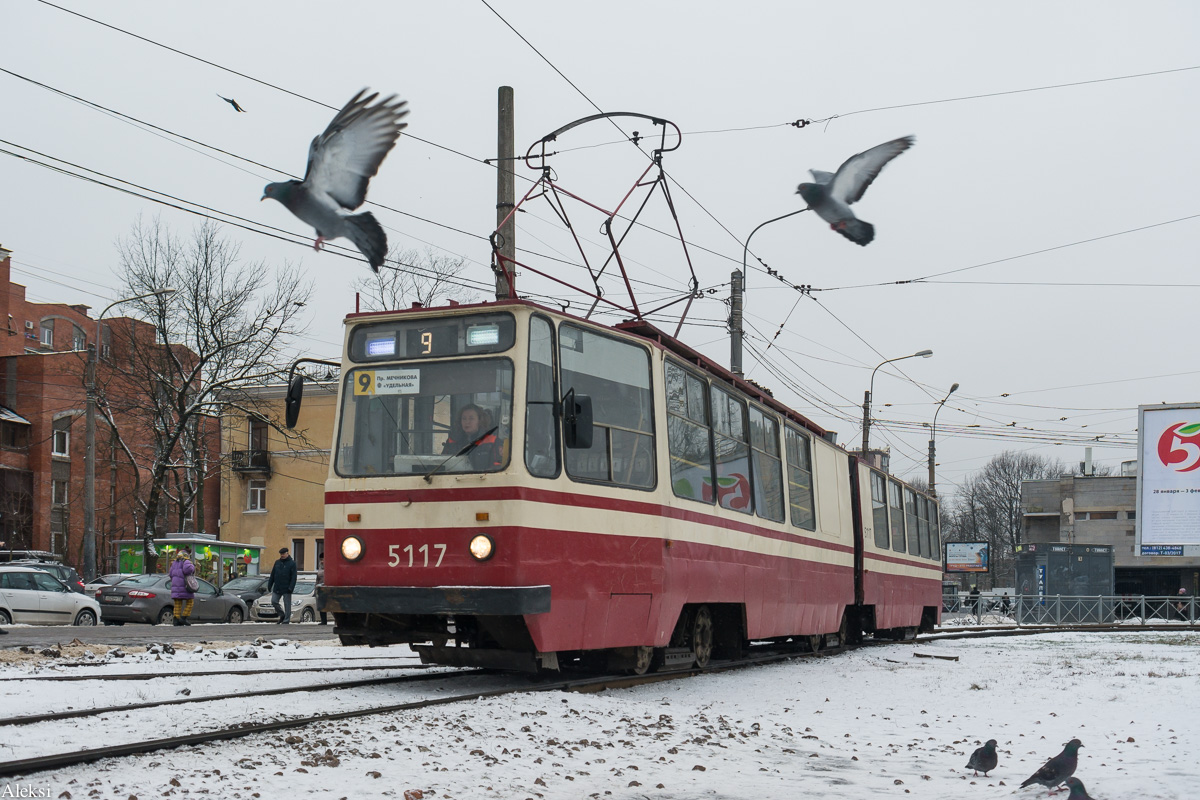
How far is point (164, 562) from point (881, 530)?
24.7 metres

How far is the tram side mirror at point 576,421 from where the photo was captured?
9.43m

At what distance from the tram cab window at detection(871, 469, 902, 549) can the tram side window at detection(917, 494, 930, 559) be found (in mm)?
3350

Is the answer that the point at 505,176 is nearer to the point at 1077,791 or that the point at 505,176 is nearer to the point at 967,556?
the point at 1077,791

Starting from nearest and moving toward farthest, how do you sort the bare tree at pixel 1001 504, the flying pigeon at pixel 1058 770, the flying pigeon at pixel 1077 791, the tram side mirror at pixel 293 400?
the flying pigeon at pixel 1077 791 → the flying pigeon at pixel 1058 770 → the tram side mirror at pixel 293 400 → the bare tree at pixel 1001 504

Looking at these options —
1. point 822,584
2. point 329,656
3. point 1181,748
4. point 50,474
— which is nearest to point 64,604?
point 329,656

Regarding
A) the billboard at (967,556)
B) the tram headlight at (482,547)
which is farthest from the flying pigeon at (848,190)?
the billboard at (967,556)

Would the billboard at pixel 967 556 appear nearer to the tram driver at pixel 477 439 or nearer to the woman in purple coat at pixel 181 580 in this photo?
the woman in purple coat at pixel 181 580

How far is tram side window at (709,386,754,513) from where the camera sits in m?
12.7

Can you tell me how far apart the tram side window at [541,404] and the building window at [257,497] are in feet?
155

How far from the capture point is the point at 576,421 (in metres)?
9.43

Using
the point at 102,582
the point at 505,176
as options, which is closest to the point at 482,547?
the point at 505,176

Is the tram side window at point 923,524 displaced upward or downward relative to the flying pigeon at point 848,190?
downward

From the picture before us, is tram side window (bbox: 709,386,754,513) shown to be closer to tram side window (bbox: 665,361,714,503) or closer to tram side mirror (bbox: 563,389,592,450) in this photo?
tram side window (bbox: 665,361,714,503)

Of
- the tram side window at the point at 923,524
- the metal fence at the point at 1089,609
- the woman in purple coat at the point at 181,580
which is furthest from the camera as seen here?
the metal fence at the point at 1089,609
